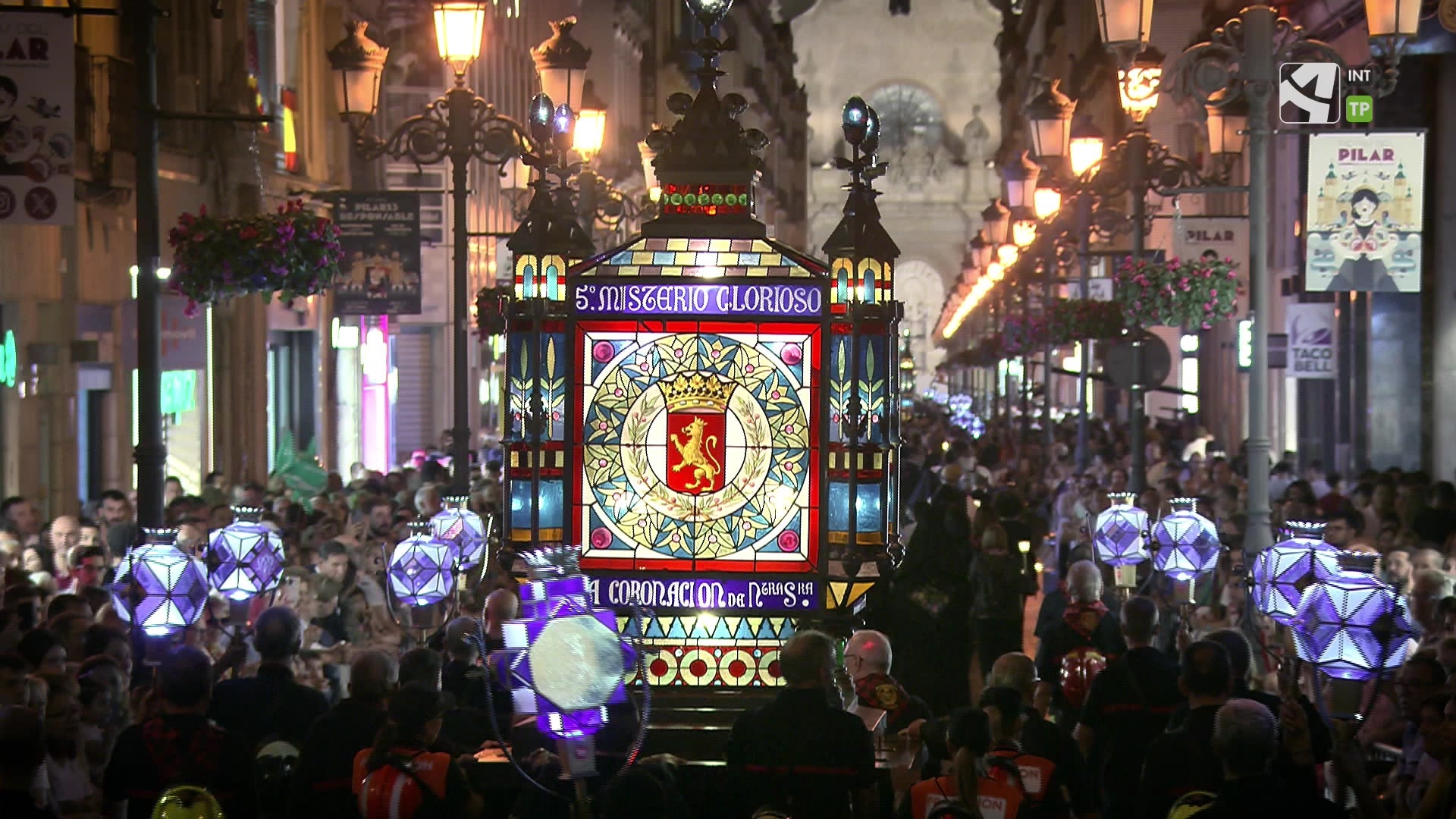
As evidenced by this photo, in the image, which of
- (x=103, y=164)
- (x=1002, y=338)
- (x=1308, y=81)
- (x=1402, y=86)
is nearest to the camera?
(x=1308, y=81)

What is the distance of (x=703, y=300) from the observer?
32.3 feet

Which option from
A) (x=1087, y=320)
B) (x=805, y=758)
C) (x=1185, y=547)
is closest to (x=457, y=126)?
(x=1185, y=547)

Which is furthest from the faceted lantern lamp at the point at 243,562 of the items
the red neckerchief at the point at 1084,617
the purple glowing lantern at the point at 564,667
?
the purple glowing lantern at the point at 564,667

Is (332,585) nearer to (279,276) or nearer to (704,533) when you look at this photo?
(279,276)

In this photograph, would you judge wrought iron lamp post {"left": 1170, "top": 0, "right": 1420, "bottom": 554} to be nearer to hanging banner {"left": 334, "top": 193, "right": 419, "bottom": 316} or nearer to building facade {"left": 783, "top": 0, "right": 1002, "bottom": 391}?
hanging banner {"left": 334, "top": 193, "right": 419, "bottom": 316}

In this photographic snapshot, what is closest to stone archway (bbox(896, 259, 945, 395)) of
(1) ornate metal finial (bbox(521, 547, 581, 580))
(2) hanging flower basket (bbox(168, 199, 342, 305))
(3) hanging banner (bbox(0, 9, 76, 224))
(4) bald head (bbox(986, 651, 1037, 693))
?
(2) hanging flower basket (bbox(168, 199, 342, 305))

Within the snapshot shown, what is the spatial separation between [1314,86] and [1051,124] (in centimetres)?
818

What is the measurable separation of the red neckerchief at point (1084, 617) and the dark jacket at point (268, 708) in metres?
4.26

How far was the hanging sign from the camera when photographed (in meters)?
9.81

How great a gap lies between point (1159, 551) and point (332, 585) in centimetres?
506

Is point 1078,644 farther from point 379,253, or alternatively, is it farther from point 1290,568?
point 379,253

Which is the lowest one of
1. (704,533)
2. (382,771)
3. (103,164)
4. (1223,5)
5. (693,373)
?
(382,771)

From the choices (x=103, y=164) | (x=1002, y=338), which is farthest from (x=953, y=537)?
(x=1002, y=338)

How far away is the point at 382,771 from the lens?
7828 mm
